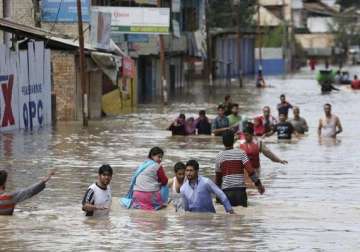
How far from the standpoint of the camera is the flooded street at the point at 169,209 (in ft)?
46.7

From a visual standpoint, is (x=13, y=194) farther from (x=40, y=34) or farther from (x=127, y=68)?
(x=127, y=68)

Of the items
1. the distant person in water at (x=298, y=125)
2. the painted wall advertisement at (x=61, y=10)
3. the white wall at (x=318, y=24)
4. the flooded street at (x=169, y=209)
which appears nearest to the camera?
the flooded street at (x=169, y=209)

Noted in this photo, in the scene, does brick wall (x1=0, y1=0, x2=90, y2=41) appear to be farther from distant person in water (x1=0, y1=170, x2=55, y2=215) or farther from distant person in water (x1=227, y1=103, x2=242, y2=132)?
distant person in water (x1=0, y1=170, x2=55, y2=215)

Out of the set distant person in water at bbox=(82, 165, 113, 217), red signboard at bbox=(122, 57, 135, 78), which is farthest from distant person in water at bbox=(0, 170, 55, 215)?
red signboard at bbox=(122, 57, 135, 78)

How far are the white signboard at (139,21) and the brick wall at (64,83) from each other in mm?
9603

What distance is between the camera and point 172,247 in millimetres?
13750

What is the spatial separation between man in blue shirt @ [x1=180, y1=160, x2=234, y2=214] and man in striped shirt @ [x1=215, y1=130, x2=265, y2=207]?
22.7 inches

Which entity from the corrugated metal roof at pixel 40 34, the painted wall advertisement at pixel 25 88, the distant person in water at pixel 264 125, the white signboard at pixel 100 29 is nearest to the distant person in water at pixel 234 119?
the distant person in water at pixel 264 125

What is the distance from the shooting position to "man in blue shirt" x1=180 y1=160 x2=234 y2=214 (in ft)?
52.0

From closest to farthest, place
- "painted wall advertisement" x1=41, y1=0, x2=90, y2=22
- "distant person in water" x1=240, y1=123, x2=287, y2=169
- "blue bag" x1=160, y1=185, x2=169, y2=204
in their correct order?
"blue bag" x1=160, y1=185, x2=169, y2=204
"distant person in water" x1=240, y1=123, x2=287, y2=169
"painted wall advertisement" x1=41, y1=0, x2=90, y2=22

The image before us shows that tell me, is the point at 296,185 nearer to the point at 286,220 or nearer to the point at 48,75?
the point at 286,220

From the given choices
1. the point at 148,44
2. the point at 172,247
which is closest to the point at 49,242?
the point at 172,247

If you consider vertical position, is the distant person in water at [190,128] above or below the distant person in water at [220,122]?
below

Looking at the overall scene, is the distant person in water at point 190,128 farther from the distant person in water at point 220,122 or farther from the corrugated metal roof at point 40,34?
the corrugated metal roof at point 40,34
